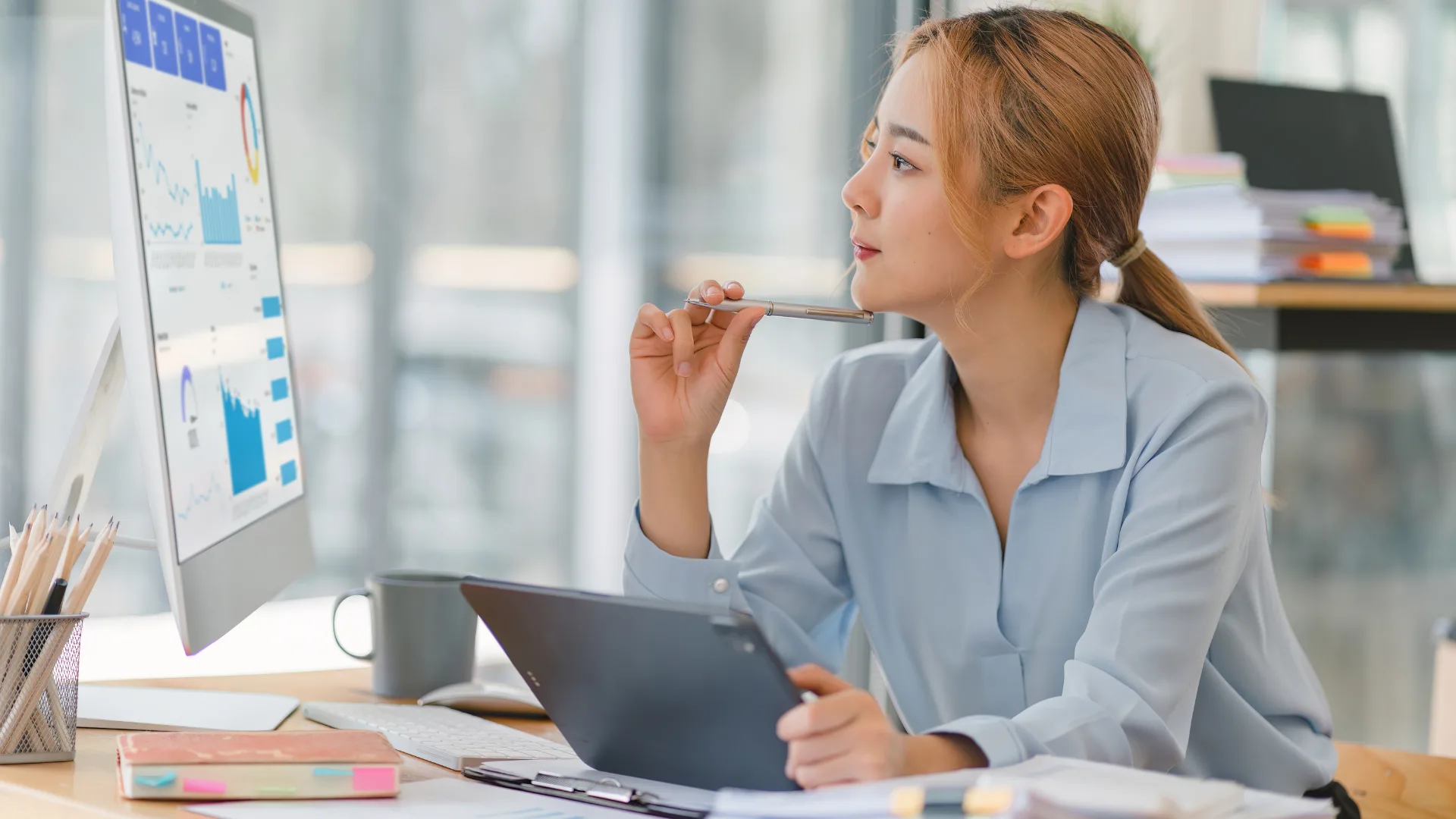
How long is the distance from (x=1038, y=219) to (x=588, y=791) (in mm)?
633

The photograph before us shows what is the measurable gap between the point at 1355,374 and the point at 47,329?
2.75m

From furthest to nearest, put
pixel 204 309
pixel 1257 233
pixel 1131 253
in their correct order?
pixel 1257 233
pixel 1131 253
pixel 204 309

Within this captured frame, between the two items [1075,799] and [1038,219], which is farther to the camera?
[1038,219]

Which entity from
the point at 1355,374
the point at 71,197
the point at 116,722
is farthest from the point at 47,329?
the point at 1355,374

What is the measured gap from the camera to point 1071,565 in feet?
3.74

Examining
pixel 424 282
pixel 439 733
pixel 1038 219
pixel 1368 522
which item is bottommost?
pixel 1368 522

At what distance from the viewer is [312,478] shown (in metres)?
3.81

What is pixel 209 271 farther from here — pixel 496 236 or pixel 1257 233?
pixel 496 236

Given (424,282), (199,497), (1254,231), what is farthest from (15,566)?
(424,282)

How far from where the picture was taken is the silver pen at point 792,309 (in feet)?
3.70

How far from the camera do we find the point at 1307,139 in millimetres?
2121

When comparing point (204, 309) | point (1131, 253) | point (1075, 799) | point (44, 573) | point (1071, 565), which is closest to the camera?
point (1075, 799)

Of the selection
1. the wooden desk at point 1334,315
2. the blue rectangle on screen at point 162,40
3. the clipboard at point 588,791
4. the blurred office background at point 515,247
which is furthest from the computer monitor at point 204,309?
the blurred office background at point 515,247

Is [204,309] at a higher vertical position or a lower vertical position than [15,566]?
higher
